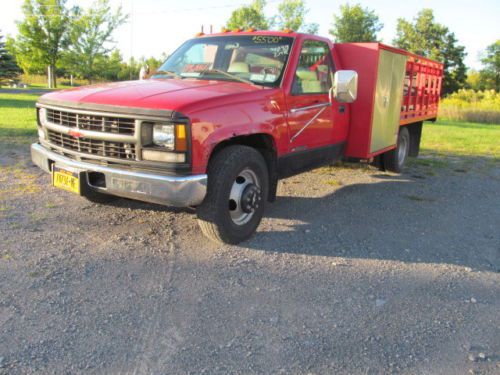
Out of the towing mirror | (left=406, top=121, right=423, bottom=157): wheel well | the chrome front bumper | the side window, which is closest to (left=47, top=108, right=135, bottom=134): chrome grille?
the chrome front bumper

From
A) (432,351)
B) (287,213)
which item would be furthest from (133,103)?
(432,351)

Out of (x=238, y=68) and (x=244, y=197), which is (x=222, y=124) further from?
(x=238, y=68)

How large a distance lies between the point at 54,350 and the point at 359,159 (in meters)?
4.57

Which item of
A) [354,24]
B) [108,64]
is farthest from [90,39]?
[354,24]

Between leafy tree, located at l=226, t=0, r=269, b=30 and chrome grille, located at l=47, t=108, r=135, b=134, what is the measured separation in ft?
128

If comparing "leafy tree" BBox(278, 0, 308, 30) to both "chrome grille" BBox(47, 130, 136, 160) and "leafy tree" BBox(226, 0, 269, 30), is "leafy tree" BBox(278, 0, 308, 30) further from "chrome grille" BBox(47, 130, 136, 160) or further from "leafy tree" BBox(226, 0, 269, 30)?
"chrome grille" BBox(47, 130, 136, 160)

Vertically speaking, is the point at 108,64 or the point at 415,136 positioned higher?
the point at 108,64

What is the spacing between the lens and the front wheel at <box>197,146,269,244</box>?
12.6ft

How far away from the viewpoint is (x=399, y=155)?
804cm

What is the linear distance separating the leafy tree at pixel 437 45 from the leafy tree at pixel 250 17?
24.7 metres

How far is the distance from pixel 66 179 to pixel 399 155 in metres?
5.92

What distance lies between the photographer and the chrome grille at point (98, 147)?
3708mm

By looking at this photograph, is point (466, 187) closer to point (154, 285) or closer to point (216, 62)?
point (216, 62)

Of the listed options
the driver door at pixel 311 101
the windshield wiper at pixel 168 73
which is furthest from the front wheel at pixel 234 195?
the windshield wiper at pixel 168 73
